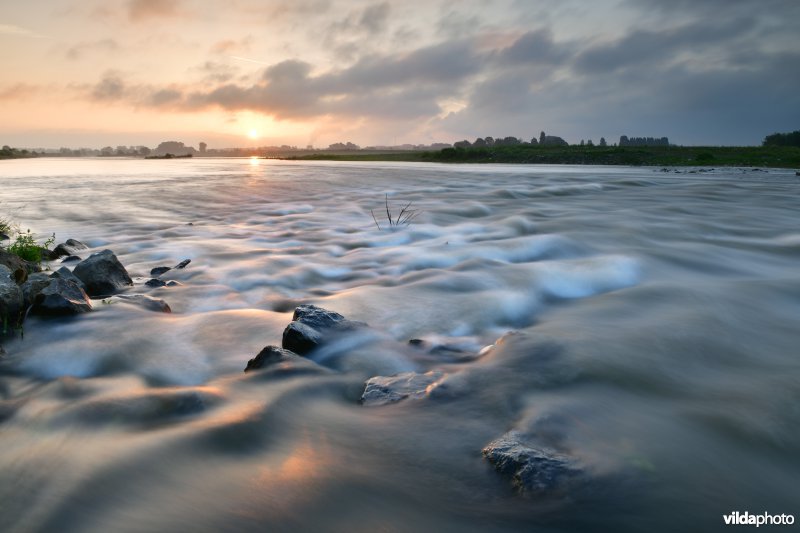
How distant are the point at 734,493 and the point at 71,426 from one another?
11.7ft

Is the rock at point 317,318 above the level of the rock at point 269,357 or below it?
above

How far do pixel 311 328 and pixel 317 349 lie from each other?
21cm

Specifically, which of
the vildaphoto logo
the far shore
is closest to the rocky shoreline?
the vildaphoto logo

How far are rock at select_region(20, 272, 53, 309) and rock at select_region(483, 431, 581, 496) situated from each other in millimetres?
4450

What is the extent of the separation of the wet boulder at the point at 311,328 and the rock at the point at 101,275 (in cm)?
265

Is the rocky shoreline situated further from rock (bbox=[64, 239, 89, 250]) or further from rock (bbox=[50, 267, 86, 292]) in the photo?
rock (bbox=[64, 239, 89, 250])

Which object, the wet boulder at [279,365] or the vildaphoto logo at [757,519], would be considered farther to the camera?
the wet boulder at [279,365]

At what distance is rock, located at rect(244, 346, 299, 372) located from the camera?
11.8 ft

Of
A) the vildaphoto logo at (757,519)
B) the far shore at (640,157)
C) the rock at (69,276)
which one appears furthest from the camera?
the far shore at (640,157)

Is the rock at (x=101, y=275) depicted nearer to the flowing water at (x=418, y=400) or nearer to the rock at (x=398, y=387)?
the flowing water at (x=418, y=400)

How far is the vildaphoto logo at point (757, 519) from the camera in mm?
2098

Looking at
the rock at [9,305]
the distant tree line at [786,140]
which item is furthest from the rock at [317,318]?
the distant tree line at [786,140]

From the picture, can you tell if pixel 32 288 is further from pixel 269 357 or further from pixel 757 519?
pixel 757 519

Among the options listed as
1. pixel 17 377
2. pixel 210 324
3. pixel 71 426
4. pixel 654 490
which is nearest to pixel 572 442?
pixel 654 490
